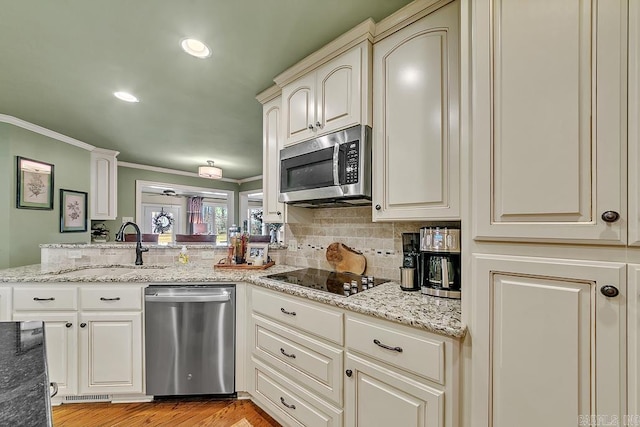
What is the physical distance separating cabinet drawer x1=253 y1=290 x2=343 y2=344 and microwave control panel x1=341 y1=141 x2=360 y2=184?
2.39 ft

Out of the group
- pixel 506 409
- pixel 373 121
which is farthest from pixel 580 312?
pixel 373 121

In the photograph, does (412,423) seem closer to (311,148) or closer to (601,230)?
(601,230)

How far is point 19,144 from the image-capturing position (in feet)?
9.15

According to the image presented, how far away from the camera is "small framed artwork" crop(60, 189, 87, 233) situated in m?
3.32

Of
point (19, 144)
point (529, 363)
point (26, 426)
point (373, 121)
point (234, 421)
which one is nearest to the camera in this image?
point (26, 426)

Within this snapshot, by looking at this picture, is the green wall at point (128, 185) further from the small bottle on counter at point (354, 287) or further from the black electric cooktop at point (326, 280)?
the small bottle on counter at point (354, 287)

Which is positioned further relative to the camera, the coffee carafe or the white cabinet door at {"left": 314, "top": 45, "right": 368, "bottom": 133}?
the white cabinet door at {"left": 314, "top": 45, "right": 368, "bottom": 133}

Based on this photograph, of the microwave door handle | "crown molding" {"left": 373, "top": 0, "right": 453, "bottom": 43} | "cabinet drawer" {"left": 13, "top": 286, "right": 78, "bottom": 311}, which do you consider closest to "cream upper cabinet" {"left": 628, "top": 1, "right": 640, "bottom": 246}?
"crown molding" {"left": 373, "top": 0, "right": 453, "bottom": 43}

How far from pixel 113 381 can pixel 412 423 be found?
202cm

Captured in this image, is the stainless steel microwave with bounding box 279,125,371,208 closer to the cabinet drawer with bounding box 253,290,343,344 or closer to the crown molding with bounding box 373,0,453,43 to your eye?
the crown molding with bounding box 373,0,453,43

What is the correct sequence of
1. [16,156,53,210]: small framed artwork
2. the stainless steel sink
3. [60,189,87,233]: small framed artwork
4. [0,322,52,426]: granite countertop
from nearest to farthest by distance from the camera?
[0,322,52,426]: granite countertop, the stainless steel sink, [16,156,53,210]: small framed artwork, [60,189,87,233]: small framed artwork

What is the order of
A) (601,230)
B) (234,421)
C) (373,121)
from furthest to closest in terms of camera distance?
(234,421)
(373,121)
(601,230)

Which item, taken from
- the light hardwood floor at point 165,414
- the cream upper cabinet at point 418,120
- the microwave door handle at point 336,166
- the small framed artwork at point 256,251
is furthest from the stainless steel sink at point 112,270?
the cream upper cabinet at point 418,120

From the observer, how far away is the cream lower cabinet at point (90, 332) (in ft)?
5.98
